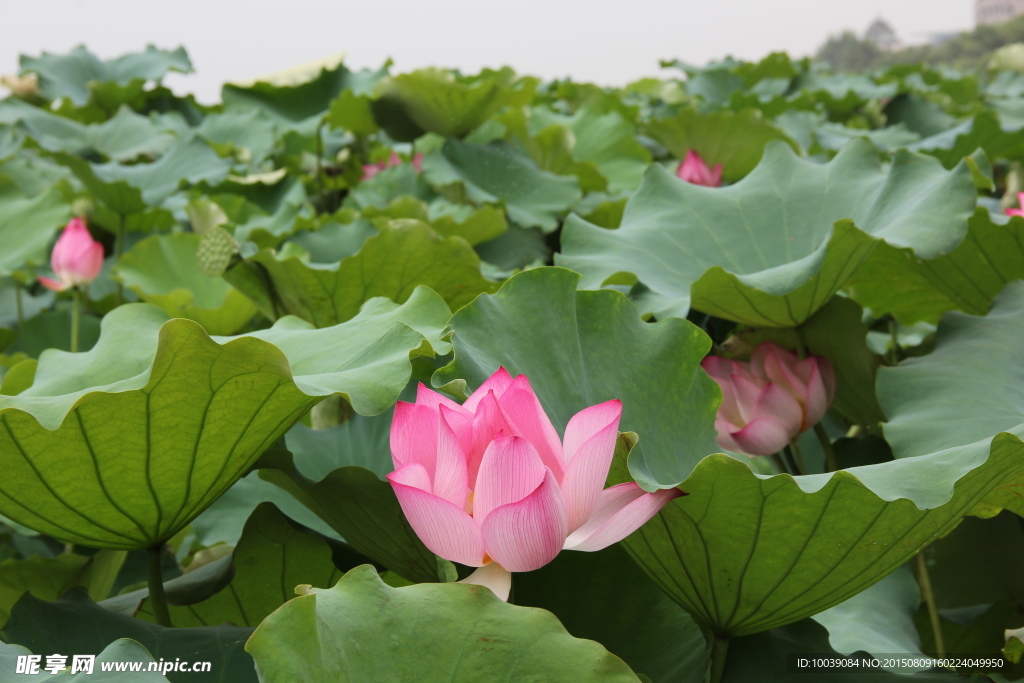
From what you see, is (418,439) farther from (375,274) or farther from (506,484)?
(375,274)

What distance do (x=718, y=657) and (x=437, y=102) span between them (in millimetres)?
1665

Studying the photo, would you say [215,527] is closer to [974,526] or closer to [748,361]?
[748,361]

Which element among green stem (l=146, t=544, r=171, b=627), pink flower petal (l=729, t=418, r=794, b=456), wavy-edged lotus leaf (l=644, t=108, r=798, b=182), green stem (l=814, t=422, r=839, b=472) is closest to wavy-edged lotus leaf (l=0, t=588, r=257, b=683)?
green stem (l=146, t=544, r=171, b=627)

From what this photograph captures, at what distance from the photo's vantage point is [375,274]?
125 cm

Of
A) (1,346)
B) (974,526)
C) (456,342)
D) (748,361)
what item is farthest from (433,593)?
(1,346)

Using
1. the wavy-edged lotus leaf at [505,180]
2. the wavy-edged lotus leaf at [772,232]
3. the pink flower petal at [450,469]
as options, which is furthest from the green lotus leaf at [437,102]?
the pink flower petal at [450,469]

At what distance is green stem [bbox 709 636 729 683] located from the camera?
0.62 m

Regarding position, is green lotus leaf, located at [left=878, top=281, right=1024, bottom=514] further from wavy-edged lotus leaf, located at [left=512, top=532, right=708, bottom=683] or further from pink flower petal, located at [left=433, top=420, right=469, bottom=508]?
pink flower petal, located at [left=433, top=420, right=469, bottom=508]

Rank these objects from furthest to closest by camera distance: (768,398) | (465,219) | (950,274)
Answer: (465,219), (950,274), (768,398)

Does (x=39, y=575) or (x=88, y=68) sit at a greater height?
(x=88, y=68)

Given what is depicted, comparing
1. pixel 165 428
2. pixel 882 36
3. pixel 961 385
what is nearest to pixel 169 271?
pixel 165 428

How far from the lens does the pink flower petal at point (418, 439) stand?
53cm

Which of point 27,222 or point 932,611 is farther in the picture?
point 27,222

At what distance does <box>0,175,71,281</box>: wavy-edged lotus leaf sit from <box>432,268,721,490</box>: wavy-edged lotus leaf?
134cm
